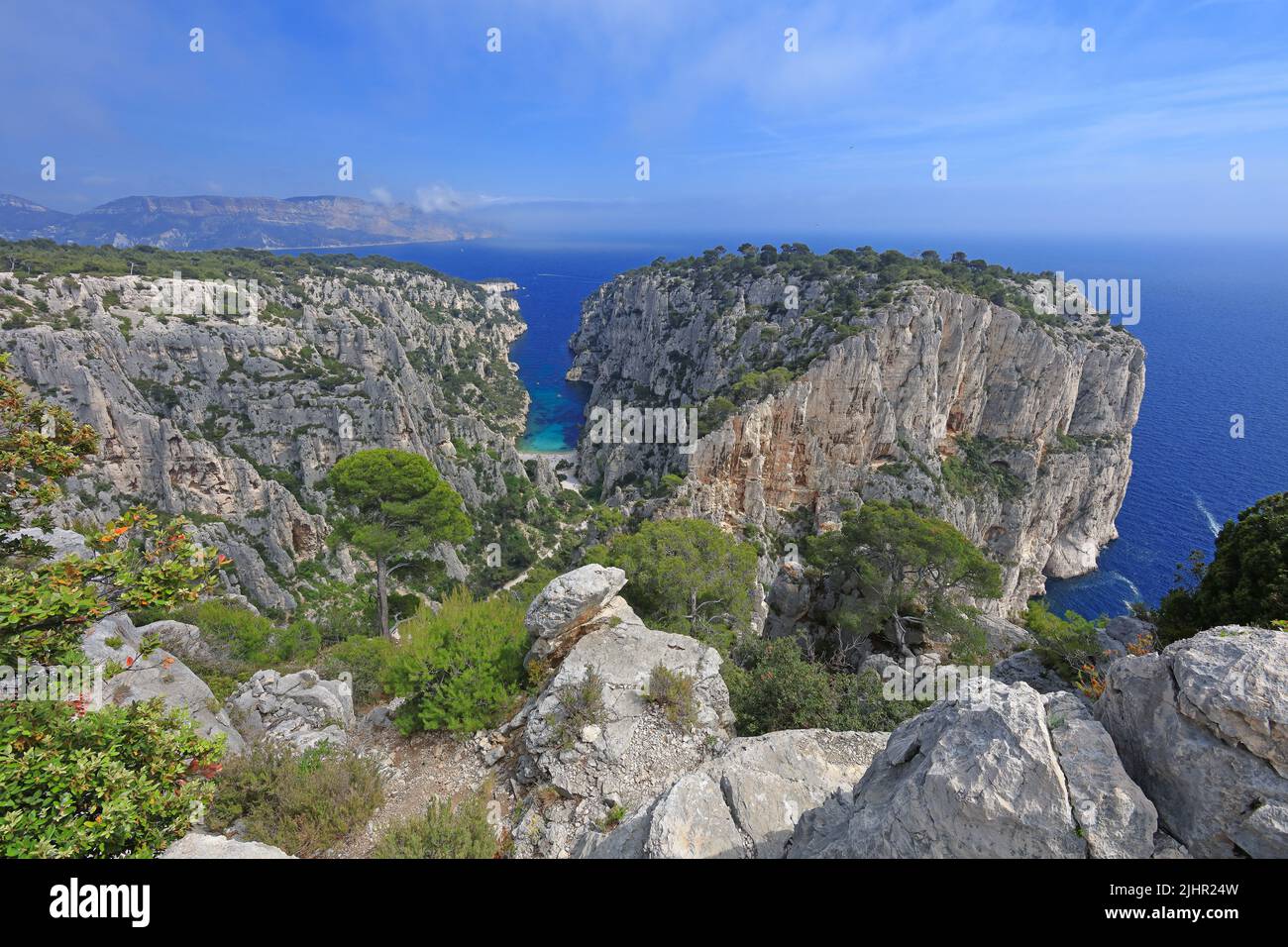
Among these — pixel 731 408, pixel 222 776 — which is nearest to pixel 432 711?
pixel 222 776

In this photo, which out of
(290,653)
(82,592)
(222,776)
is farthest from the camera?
(290,653)

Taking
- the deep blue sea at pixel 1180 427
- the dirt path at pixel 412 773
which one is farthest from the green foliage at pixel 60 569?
the deep blue sea at pixel 1180 427

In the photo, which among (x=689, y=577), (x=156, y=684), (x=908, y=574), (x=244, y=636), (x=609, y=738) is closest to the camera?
(x=609, y=738)

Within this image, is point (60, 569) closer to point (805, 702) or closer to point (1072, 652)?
point (805, 702)

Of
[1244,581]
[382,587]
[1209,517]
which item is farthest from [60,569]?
[1209,517]

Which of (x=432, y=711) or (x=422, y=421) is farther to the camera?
(x=422, y=421)

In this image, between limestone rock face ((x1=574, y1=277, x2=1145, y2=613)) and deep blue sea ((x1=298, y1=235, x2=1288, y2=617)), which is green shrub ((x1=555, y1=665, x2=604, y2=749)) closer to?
limestone rock face ((x1=574, y1=277, x2=1145, y2=613))
